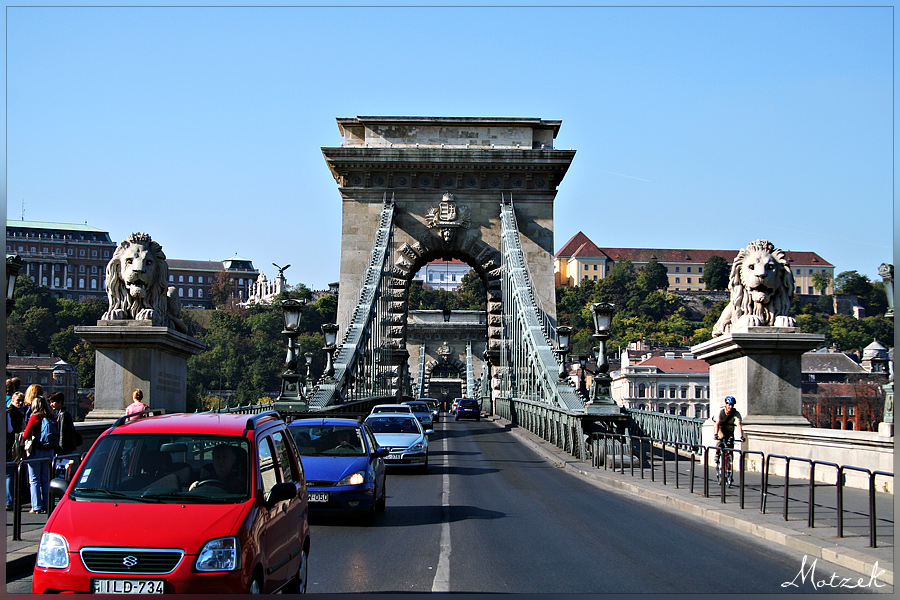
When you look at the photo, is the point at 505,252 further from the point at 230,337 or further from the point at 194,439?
the point at 230,337

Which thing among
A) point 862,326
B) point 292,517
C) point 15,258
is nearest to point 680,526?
point 292,517

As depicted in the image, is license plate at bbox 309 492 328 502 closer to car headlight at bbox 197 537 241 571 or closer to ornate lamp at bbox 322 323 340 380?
car headlight at bbox 197 537 241 571

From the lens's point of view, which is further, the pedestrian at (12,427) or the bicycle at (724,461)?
the bicycle at (724,461)

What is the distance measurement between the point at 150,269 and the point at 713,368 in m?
11.3

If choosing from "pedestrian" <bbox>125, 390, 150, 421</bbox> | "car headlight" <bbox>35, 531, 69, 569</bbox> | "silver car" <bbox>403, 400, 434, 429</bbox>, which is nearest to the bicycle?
"pedestrian" <bbox>125, 390, 150, 421</bbox>

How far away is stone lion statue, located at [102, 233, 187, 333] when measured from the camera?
17.0 m

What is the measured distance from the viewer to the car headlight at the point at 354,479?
1276 centimetres

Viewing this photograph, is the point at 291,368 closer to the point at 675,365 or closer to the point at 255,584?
the point at 255,584

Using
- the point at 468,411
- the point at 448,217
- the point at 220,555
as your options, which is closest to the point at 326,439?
the point at 220,555

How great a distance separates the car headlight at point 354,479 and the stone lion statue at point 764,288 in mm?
8763

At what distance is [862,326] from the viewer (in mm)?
124062

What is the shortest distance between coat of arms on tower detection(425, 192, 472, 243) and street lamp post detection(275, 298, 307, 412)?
20836 millimetres

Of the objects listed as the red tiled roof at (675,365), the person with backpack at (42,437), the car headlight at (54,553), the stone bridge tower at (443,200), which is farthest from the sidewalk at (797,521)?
the red tiled roof at (675,365)

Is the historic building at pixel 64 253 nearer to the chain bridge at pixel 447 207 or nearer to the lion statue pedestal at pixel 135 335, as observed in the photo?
the chain bridge at pixel 447 207
